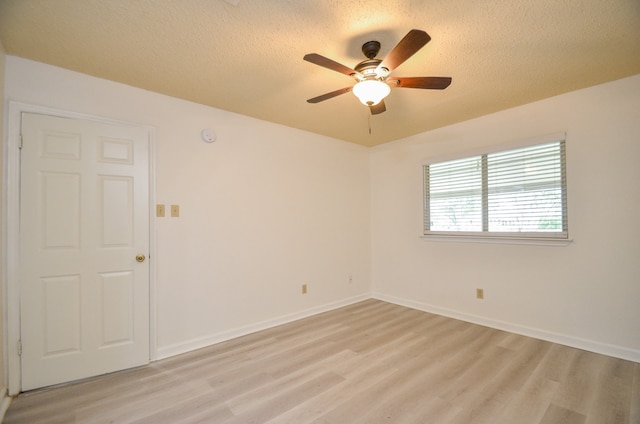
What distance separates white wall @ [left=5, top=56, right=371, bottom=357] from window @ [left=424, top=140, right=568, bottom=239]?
1.34 m

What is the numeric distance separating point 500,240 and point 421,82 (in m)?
2.26

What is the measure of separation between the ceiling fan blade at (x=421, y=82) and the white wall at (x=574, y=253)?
58.7 inches

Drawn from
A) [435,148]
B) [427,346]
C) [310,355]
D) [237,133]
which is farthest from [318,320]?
[435,148]

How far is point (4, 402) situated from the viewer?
1887 millimetres

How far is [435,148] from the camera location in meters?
3.85

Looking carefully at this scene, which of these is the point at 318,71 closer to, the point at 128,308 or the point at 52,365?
the point at 128,308

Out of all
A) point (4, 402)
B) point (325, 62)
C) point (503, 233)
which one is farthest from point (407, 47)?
point (4, 402)

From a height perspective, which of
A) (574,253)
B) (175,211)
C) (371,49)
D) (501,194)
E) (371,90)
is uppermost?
(371,49)

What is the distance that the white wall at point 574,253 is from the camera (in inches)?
99.0

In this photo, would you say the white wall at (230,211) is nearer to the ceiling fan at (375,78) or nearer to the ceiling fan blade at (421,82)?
the ceiling fan at (375,78)

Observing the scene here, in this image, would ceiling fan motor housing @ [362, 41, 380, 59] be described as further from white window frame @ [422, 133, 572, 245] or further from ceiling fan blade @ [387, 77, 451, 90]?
white window frame @ [422, 133, 572, 245]

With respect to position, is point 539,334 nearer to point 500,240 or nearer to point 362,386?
point 500,240

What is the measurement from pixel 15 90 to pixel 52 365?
2092mm

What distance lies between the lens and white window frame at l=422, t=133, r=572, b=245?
9.30ft
